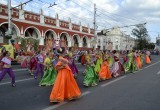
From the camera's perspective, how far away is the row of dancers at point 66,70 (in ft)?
24.9

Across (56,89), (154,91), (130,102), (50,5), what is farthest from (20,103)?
(50,5)

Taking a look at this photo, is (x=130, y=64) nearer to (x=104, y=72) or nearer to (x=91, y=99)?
(x=104, y=72)

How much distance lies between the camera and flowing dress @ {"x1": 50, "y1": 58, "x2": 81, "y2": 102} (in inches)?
285

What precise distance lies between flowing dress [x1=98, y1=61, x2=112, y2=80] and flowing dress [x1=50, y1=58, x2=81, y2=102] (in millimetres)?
5305

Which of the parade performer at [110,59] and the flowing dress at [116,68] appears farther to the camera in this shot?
the parade performer at [110,59]

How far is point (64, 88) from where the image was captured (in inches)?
294

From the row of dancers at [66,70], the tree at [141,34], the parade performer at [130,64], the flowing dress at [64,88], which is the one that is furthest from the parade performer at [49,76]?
the tree at [141,34]

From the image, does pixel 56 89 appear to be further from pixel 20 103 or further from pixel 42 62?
pixel 42 62

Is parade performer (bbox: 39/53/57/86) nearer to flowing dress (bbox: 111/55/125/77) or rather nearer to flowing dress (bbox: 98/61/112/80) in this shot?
flowing dress (bbox: 98/61/112/80)

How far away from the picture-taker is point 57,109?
21.9ft

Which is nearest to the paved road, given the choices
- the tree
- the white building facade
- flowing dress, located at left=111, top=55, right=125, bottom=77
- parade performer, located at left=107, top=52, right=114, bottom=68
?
flowing dress, located at left=111, top=55, right=125, bottom=77

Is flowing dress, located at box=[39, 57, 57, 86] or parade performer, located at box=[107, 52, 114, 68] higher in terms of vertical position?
parade performer, located at box=[107, 52, 114, 68]

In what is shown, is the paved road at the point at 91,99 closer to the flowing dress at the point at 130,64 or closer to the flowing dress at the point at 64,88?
Answer: the flowing dress at the point at 64,88

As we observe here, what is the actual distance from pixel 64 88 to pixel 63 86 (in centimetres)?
9
